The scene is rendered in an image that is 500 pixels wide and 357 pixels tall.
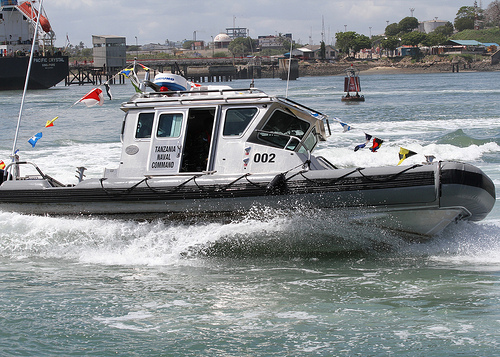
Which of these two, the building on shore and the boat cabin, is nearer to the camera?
the boat cabin

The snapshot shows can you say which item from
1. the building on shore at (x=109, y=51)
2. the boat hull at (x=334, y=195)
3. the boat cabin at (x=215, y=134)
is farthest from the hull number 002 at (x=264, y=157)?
the building on shore at (x=109, y=51)

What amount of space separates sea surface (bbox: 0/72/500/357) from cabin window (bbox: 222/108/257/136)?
123 cm

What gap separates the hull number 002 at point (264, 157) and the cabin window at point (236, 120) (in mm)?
415

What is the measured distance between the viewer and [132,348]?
5750mm

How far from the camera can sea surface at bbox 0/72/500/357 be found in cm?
579

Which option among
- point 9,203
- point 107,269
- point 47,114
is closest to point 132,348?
point 107,269

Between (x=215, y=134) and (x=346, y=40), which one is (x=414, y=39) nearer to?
(x=346, y=40)

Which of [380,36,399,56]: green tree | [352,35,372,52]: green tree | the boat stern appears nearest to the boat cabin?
the boat stern

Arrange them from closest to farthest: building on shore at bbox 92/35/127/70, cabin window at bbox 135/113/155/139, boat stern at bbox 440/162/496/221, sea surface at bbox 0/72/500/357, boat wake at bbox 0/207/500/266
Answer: sea surface at bbox 0/72/500/357 < boat stern at bbox 440/162/496/221 < boat wake at bbox 0/207/500/266 < cabin window at bbox 135/113/155/139 < building on shore at bbox 92/35/127/70

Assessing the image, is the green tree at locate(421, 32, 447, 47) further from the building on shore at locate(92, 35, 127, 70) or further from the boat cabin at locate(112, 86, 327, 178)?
the boat cabin at locate(112, 86, 327, 178)

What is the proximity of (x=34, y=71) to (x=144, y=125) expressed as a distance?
64382 mm

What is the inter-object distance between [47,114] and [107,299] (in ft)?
107

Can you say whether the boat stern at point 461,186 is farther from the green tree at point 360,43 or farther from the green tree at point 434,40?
the green tree at point 360,43

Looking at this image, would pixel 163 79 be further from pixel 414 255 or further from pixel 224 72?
pixel 224 72
